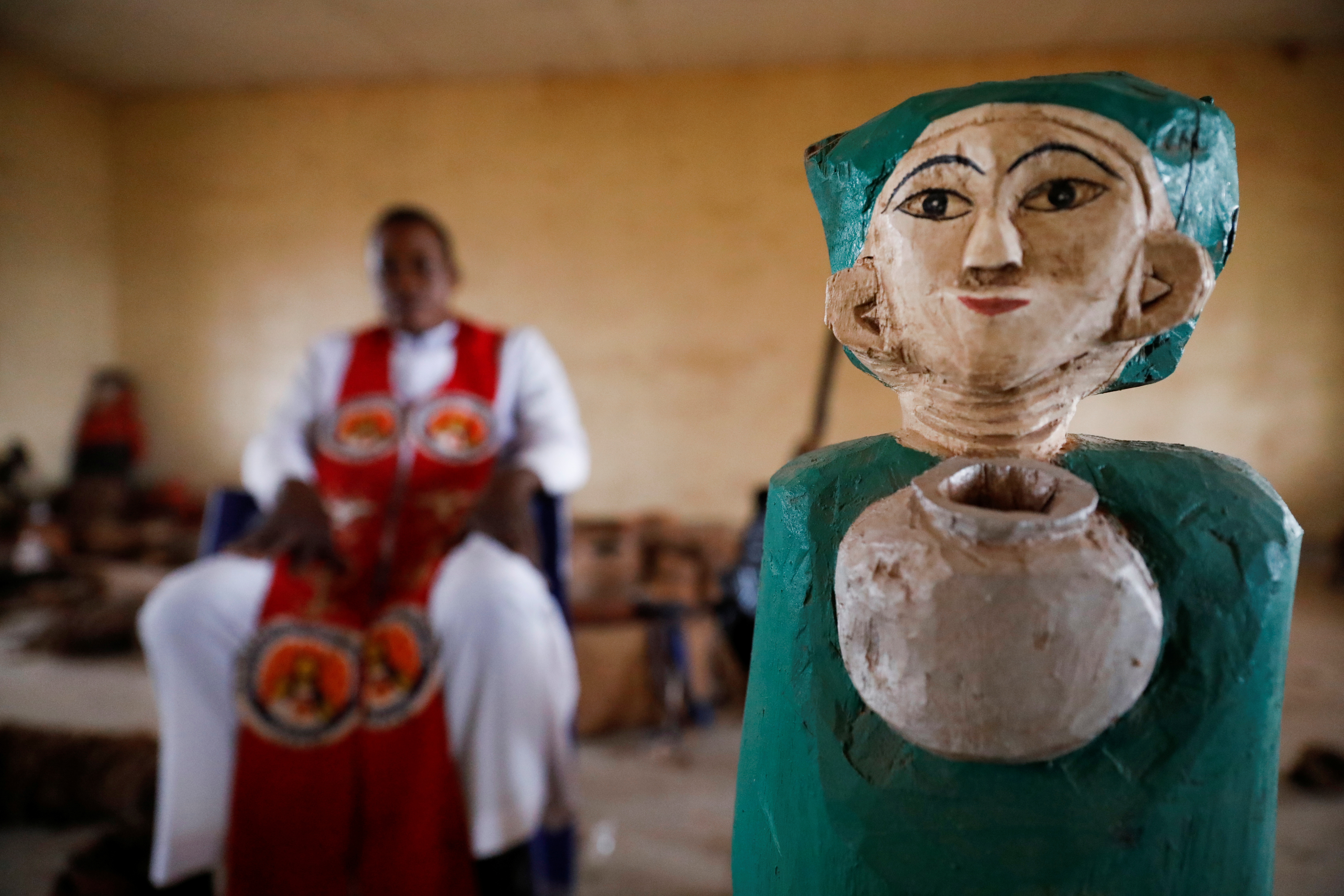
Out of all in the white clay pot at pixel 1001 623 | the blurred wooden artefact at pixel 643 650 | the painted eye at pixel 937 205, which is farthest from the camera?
the blurred wooden artefact at pixel 643 650

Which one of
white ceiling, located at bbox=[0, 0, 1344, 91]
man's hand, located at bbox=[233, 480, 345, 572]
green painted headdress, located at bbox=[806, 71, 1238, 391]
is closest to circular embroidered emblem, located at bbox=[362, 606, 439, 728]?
man's hand, located at bbox=[233, 480, 345, 572]

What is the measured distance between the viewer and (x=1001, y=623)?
1.73ft

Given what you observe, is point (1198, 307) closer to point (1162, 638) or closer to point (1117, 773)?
point (1162, 638)

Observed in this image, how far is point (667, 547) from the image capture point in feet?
11.9

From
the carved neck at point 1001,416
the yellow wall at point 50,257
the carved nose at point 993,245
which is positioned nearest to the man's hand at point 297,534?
the carved neck at point 1001,416

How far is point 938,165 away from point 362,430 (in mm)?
1631

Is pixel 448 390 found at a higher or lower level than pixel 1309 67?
lower

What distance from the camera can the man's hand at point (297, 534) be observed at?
1562 millimetres

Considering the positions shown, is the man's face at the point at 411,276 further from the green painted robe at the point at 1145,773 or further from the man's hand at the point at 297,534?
the green painted robe at the point at 1145,773

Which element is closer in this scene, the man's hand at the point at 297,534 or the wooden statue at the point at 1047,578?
the wooden statue at the point at 1047,578

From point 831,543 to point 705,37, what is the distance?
3564 millimetres

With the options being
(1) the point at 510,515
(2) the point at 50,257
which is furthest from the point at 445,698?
(2) the point at 50,257

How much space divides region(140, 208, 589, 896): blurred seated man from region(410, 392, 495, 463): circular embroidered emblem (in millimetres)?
203

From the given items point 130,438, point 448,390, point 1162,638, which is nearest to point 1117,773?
point 1162,638
